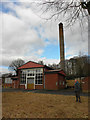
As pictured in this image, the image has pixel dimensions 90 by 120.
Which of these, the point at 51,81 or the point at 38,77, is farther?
the point at 38,77

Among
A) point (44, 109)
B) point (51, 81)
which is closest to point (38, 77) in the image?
point (51, 81)

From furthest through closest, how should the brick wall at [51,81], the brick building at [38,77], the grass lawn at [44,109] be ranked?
the brick building at [38,77], the brick wall at [51,81], the grass lawn at [44,109]

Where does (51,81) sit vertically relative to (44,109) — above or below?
below

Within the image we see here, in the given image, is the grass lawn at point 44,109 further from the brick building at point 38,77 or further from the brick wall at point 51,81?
the brick building at point 38,77

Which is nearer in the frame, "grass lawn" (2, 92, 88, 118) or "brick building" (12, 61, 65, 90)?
"grass lawn" (2, 92, 88, 118)

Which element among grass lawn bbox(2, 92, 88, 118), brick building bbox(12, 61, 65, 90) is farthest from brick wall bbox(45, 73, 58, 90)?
grass lawn bbox(2, 92, 88, 118)

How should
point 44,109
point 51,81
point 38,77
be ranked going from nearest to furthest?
point 44,109 < point 51,81 < point 38,77

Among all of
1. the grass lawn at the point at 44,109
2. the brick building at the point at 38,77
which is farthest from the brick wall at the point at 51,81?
the grass lawn at the point at 44,109

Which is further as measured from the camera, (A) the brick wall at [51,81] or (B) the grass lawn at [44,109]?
(A) the brick wall at [51,81]

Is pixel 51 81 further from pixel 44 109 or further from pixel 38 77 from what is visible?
pixel 44 109

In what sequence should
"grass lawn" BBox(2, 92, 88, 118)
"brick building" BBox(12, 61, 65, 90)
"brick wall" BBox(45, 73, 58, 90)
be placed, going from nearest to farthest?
1. "grass lawn" BBox(2, 92, 88, 118)
2. "brick wall" BBox(45, 73, 58, 90)
3. "brick building" BBox(12, 61, 65, 90)

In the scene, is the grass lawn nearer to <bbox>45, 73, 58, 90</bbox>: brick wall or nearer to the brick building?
<bbox>45, 73, 58, 90</bbox>: brick wall

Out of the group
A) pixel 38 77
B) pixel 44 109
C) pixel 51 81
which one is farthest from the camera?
pixel 38 77

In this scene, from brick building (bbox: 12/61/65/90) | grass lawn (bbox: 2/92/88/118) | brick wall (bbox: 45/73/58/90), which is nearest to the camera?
grass lawn (bbox: 2/92/88/118)
